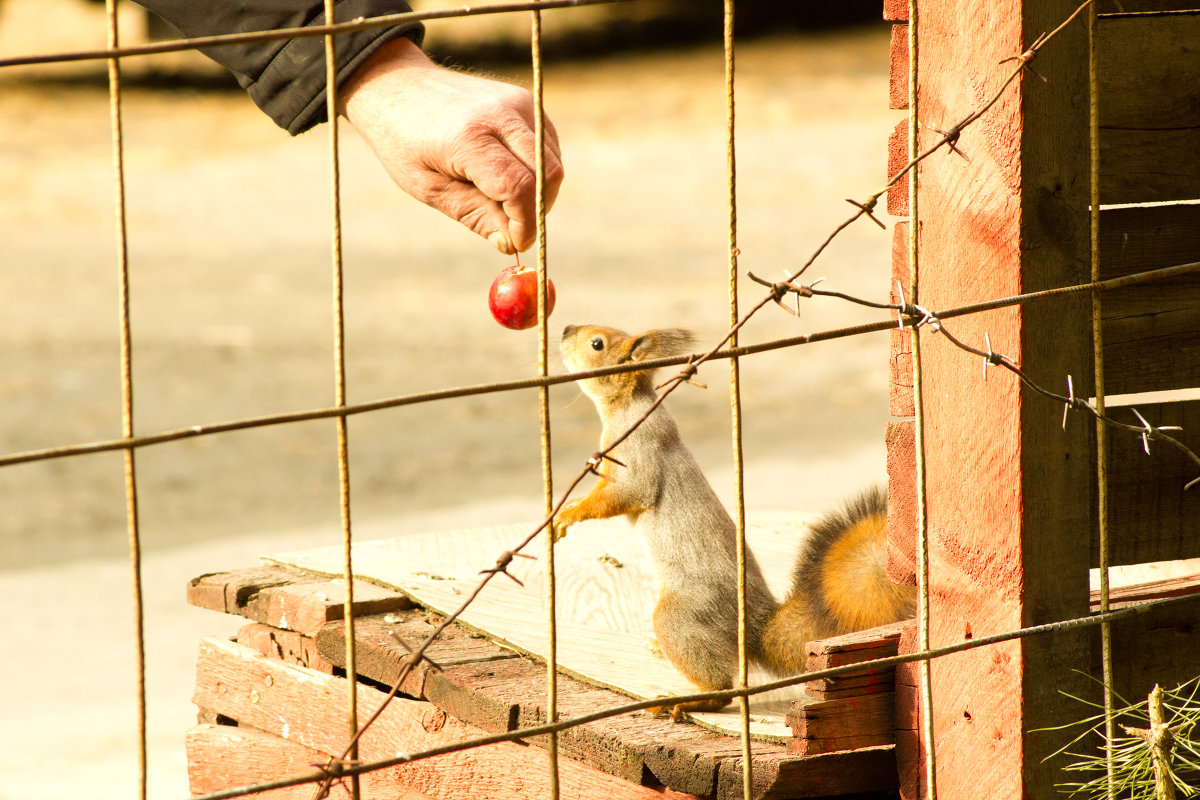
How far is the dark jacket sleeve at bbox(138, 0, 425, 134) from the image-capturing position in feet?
7.41

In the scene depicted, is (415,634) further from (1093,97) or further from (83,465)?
(83,465)

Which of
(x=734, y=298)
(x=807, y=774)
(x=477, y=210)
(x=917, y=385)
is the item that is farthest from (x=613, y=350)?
(x=734, y=298)

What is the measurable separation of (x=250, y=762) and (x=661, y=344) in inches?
46.0

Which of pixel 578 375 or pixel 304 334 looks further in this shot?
pixel 304 334

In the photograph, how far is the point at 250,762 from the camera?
298cm

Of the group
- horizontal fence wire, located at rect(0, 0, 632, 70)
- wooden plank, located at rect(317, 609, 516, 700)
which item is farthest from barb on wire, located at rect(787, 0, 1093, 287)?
wooden plank, located at rect(317, 609, 516, 700)

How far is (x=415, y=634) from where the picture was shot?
8.89ft

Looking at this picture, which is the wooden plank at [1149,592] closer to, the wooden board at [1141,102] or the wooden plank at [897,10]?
A: the wooden board at [1141,102]

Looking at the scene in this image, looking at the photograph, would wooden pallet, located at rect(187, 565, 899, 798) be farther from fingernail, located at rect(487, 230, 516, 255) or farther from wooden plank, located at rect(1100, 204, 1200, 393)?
fingernail, located at rect(487, 230, 516, 255)

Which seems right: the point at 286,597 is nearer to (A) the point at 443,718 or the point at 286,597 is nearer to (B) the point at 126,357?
(A) the point at 443,718

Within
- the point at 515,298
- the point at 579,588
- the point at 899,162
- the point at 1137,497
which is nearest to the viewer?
the point at 899,162

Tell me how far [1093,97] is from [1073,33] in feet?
0.29

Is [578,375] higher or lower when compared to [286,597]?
higher

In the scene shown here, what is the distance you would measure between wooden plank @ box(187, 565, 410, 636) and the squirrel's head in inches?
24.1
